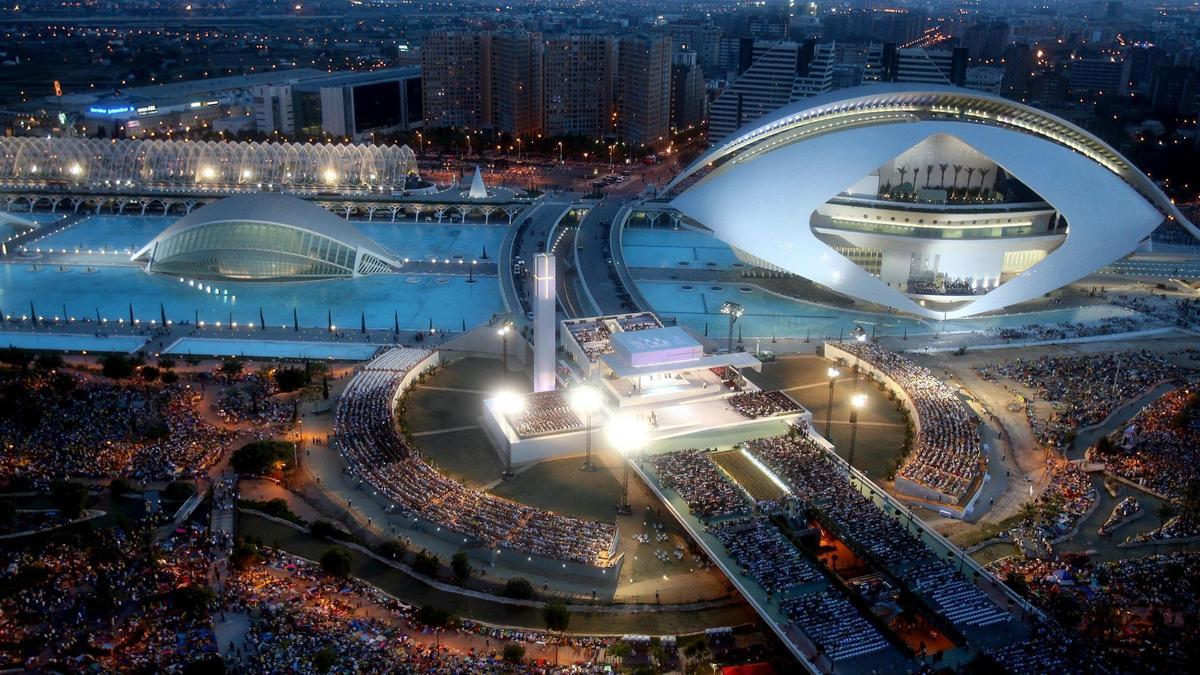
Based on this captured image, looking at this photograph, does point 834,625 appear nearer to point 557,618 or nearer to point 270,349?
point 557,618

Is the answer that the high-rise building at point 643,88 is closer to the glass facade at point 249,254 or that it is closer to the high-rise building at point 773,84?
the high-rise building at point 773,84

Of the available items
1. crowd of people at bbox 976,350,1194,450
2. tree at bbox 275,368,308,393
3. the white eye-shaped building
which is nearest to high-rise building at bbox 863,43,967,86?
the white eye-shaped building

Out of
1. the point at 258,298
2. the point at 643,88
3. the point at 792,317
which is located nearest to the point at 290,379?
the point at 258,298

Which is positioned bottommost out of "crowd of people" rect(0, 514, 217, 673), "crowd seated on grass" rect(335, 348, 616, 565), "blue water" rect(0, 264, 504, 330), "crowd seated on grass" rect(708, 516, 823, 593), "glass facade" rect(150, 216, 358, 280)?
"crowd seated on grass" rect(335, 348, 616, 565)

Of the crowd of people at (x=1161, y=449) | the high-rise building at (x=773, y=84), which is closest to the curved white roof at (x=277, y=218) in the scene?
the crowd of people at (x=1161, y=449)

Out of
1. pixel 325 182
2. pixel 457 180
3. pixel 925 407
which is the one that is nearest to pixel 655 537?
pixel 925 407

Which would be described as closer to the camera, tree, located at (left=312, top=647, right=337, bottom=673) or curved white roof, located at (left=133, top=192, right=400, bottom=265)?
tree, located at (left=312, top=647, right=337, bottom=673)

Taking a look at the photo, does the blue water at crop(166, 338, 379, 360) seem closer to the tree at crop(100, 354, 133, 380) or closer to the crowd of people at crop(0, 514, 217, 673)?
the tree at crop(100, 354, 133, 380)
